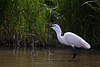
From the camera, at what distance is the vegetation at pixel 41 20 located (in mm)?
10281

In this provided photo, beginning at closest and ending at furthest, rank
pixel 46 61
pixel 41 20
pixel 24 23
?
pixel 46 61 < pixel 41 20 < pixel 24 23

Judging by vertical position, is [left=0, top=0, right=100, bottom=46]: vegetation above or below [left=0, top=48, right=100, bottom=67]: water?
above

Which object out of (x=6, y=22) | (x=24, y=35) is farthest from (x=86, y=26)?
(x=6, y=22)

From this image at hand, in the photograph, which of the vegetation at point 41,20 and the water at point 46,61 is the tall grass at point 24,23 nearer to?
the vegetation at point 41,20

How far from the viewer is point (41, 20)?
10.5 m

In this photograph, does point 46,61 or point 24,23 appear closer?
point 46,61

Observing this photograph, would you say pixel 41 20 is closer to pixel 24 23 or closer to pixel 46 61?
pixel 24 23

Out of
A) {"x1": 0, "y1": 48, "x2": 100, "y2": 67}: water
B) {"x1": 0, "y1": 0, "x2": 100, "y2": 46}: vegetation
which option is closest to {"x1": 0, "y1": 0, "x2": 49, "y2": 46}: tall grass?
{"x1": 0, "y1": 0, "x2": 100, "y2": 46}: vegetation

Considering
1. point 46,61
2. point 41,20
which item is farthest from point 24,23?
point 46,61

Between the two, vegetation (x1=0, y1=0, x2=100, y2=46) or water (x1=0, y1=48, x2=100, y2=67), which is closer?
water (x1=0, y1=48, x2=100, y2=67)

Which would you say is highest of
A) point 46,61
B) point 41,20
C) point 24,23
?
point 41,20

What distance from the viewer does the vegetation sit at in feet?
33.7

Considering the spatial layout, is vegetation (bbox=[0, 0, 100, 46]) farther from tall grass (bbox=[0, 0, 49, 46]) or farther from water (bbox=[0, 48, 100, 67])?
water (bbox=[0, 48, 100, 67])

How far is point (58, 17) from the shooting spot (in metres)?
11.0
